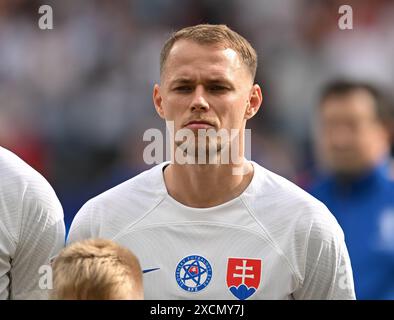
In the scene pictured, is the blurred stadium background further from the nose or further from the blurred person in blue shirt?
the nose

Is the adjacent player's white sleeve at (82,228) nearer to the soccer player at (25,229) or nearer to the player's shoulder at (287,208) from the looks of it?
the soccer player at (25,229)

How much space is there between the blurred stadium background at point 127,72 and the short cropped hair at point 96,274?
13.2 feet

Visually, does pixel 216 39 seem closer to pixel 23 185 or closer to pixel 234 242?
pixel 234 242

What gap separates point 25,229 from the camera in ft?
9.59

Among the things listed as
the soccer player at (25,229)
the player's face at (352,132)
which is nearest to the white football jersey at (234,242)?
the soccer player at (25,229)

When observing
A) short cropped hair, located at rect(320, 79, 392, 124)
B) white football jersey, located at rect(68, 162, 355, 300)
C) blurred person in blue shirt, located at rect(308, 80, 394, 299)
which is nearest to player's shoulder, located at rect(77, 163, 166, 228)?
white football jersey, located at rect(68, 162, 355, 300)

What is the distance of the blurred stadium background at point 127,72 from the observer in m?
6.88

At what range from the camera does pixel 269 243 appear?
294 centimetres

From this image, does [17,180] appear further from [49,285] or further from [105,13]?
[105,13]

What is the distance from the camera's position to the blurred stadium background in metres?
6.88

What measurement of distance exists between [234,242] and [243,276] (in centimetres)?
14
